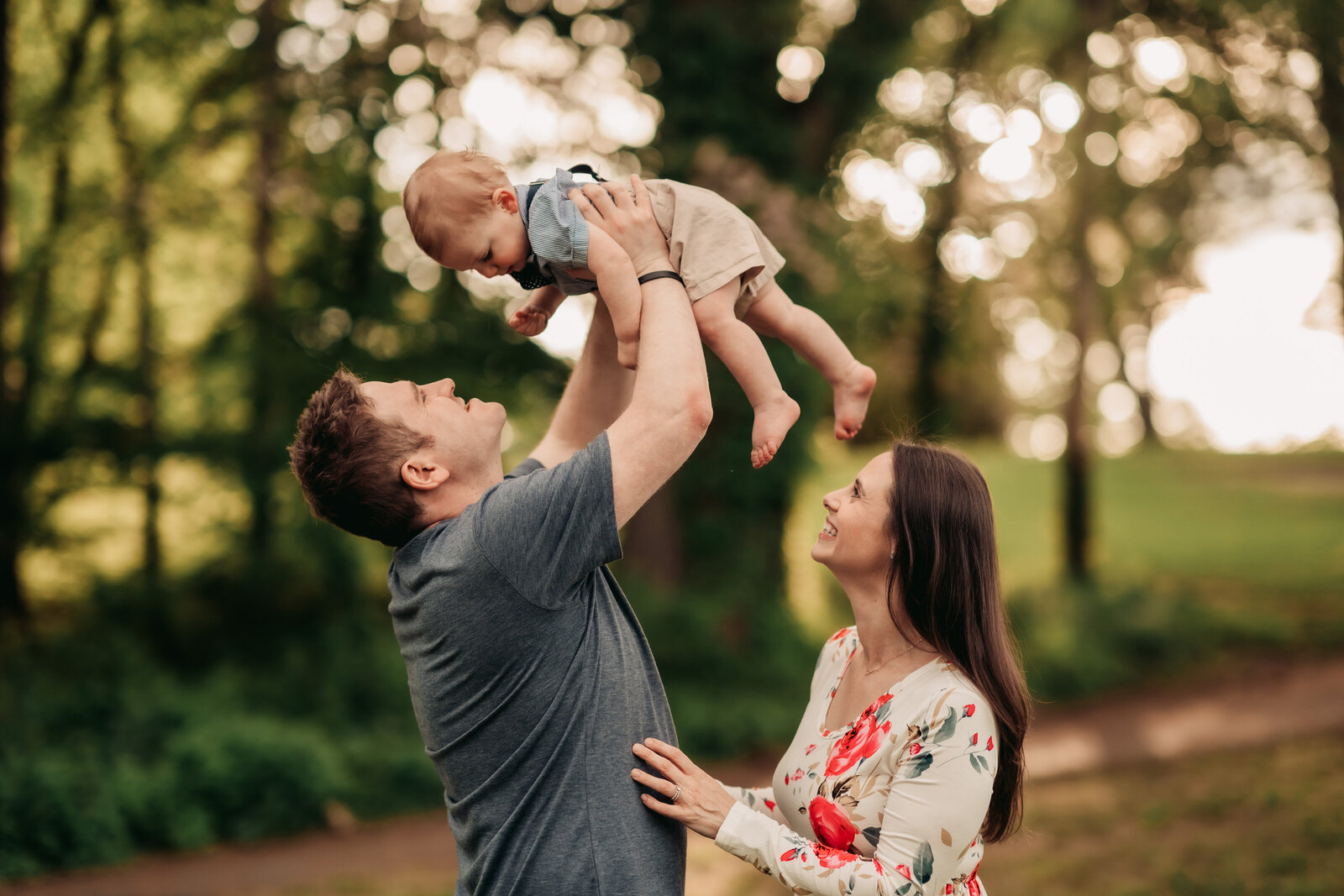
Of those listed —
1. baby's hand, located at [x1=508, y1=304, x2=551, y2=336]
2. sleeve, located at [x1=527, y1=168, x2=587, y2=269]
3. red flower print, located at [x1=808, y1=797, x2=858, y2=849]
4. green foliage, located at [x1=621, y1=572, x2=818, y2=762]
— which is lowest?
green foliage, located at [x1=621, y1=572, x2=818, y2=762]

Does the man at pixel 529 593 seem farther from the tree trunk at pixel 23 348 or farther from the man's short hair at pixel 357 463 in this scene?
the tree trunk at pixel 23 348


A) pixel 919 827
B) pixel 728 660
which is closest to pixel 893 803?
pixel 919 827

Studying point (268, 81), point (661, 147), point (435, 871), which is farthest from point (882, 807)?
point (268, 81)

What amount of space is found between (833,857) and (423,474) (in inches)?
41.0

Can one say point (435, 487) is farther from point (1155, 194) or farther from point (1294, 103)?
point (1155, 194)

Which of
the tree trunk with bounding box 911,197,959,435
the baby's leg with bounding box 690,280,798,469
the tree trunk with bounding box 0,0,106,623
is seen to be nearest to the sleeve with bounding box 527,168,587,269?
the baby's leg with bounding box 690,280,798,469

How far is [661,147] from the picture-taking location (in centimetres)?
874

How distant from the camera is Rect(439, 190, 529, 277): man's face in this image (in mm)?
2154

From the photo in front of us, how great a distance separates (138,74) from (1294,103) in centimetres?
1207

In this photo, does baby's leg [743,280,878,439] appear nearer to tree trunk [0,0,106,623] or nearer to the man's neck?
the man's neck

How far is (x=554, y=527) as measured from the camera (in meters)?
1.81

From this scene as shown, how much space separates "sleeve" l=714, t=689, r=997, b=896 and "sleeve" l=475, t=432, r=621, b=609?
635 mm

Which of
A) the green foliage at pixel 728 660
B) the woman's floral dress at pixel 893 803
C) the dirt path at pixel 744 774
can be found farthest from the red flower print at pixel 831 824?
the green foliage at pixel 728 660

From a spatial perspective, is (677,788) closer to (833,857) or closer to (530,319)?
(833,857)
